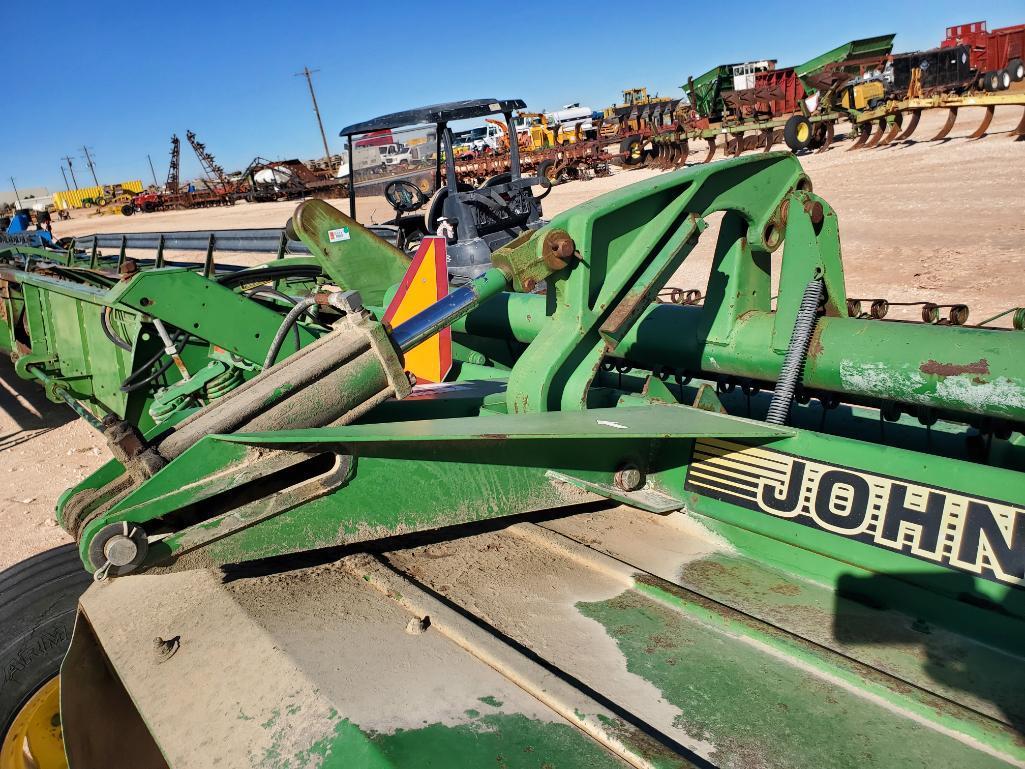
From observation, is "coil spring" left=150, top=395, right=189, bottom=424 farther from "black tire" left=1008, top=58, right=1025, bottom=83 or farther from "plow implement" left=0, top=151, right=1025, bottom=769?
"black tire" left=1008, top=58, right=1025, bottom=83

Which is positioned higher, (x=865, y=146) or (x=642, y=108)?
(x=642, y=108)

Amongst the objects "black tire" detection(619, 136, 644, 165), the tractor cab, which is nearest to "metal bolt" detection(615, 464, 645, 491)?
the tractor cab

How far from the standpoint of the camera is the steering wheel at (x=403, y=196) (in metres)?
7.33

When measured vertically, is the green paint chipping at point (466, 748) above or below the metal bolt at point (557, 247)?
below

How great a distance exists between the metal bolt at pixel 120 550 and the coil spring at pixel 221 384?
1.66m

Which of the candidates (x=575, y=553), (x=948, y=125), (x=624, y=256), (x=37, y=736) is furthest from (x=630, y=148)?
(x=37, y=736)

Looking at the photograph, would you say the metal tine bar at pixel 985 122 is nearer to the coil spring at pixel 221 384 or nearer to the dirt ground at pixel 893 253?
the dirt ground at pixel 893 253

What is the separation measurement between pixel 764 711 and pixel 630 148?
21889 millimetres

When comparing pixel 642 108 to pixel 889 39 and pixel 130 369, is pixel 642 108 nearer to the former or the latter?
pixel 889 39

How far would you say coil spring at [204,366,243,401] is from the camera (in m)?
3.32

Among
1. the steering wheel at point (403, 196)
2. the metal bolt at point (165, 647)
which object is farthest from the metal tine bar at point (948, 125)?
the metal bolt at point (165, 647)

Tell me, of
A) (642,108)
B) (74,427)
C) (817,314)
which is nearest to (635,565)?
(817,314)

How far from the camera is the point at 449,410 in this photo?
2592mm

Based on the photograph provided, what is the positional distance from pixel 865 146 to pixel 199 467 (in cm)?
2024
